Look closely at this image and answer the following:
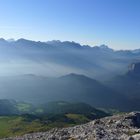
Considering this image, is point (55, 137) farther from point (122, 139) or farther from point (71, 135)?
point (122, 139)

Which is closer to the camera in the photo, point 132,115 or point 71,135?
point 71,135

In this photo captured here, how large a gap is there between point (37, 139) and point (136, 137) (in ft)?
92.5

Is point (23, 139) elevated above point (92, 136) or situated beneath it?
situated beneath

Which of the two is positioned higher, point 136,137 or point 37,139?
point 136,137

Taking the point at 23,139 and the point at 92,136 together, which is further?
the point at 23,139

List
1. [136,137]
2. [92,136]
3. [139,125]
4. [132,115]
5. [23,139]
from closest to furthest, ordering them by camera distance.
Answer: [136,137] → [92,136] → [23,139] → [139,125] → [132,115]

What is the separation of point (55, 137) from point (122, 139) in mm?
18745

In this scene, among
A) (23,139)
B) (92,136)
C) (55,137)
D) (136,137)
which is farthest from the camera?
(23,139)

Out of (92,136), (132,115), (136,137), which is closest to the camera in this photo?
(136,137)

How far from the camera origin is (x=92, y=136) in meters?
77.4

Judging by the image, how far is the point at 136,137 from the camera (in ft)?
234

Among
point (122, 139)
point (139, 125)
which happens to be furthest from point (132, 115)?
point (122, 139)

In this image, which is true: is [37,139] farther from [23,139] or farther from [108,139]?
[108,139]

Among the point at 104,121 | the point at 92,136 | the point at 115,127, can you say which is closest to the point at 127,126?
the point at 115,127
